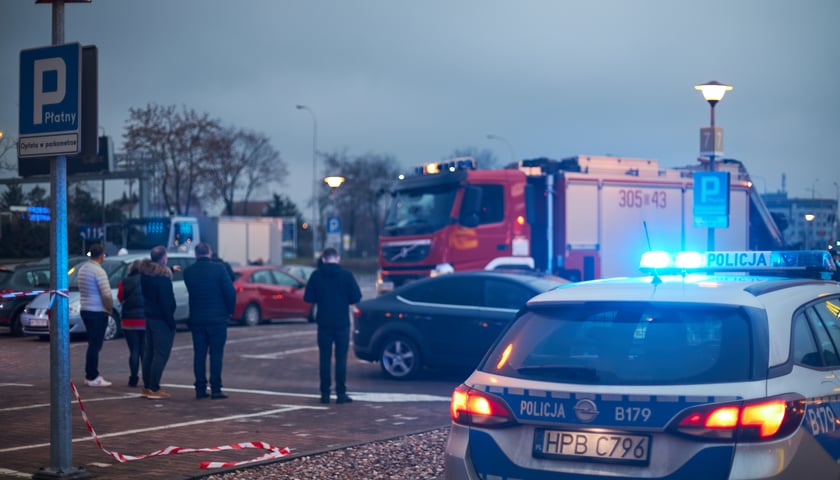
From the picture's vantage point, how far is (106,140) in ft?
28.3

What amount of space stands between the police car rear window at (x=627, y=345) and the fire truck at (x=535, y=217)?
43.7 feet

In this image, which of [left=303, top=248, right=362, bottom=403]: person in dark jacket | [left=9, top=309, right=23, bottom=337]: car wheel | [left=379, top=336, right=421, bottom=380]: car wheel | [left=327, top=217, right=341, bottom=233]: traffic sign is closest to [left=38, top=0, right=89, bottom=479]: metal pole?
[left=303, top=248, right=362, bottom=403]: person in dark jacket

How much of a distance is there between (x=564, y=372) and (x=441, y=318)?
9671mm

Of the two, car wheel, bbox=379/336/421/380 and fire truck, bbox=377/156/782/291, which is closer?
car wheel, bbox=379/336/421/380

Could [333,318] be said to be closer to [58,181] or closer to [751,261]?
[58,181]

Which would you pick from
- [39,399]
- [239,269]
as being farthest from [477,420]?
[239,269]

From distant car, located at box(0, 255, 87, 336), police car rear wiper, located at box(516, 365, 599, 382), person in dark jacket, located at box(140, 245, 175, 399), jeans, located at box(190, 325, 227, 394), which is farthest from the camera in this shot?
distant car, located at box(0, 255, 87, 336)

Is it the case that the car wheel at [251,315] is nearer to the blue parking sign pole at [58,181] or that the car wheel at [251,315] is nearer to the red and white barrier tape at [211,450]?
the red and white barrier tape at [211,450]

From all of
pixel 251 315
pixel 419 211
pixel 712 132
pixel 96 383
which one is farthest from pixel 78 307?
pixel 712 132

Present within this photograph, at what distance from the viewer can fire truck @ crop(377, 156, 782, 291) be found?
18.9 metres

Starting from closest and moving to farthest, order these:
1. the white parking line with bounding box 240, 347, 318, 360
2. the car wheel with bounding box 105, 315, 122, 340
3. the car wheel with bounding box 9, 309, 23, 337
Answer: the white parking line with bounding box 240, 347, 318, 360
the car wheel with bounding box 105, 315, 122, 340
the car wheel with bounding box 9, 309, 23, 337

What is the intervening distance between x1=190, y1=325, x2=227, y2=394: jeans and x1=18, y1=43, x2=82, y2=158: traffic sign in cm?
521

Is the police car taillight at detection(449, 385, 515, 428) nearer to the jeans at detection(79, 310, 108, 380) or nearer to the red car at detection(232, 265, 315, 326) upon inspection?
the jeans at detection(79, 310, 108, 380)

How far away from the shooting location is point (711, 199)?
18.3m
